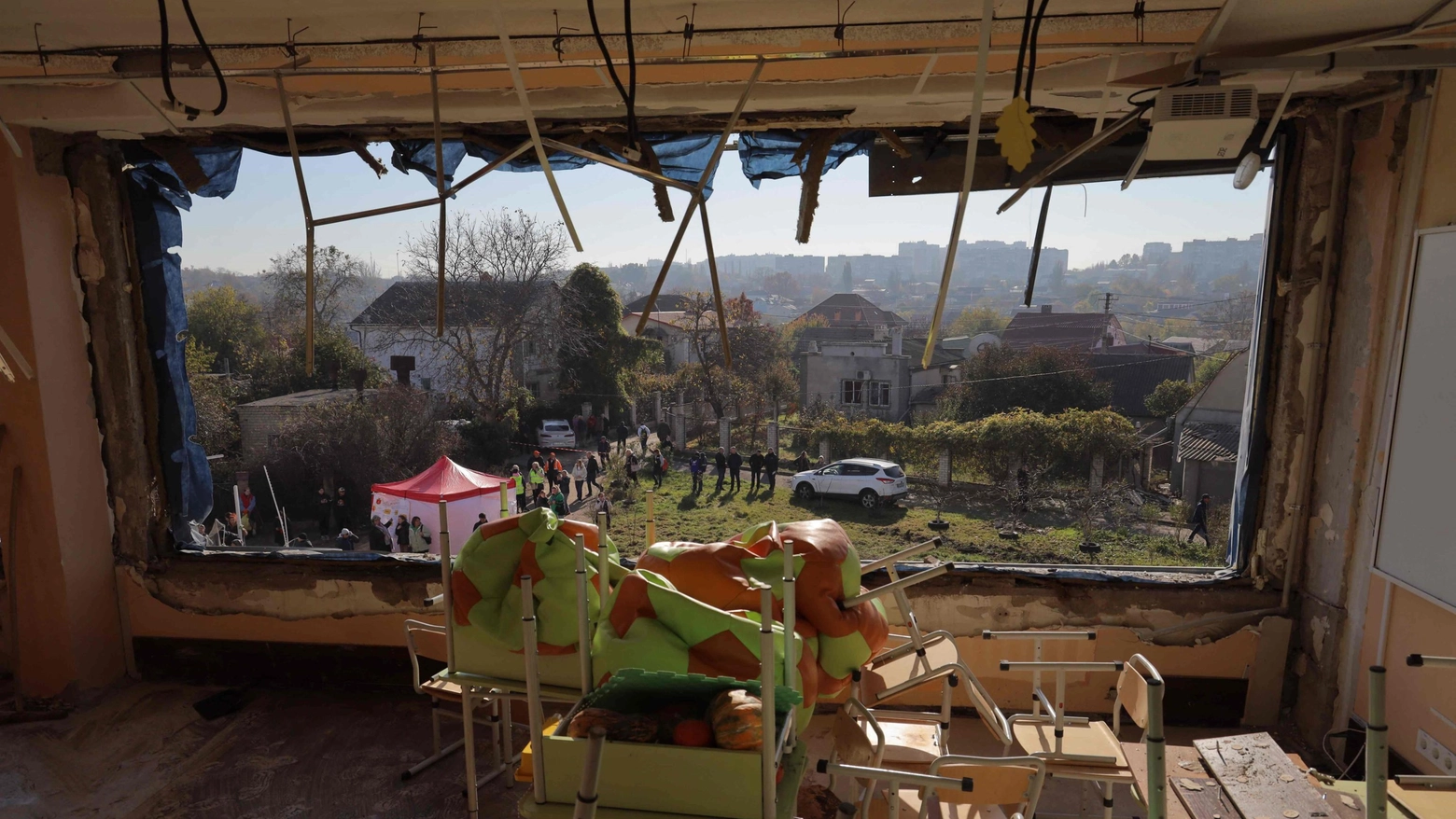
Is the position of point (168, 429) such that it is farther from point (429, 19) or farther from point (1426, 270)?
point (1426, 270)

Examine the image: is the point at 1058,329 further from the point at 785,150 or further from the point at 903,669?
the point at 903,669

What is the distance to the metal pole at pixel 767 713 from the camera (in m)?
1.22

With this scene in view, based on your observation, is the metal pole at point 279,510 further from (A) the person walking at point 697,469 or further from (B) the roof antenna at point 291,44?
(B) the roof antenna at point 291,44

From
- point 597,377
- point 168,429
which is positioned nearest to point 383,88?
point 597,377

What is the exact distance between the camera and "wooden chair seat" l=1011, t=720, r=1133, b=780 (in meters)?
2.17

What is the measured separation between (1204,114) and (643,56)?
159 cm

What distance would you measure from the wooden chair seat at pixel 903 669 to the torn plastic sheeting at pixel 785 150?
5.95 ft

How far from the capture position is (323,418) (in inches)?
161

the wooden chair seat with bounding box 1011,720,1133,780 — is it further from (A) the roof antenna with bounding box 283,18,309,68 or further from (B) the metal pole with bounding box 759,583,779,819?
(A) the roof antenna with bounding box 283,18,309,68

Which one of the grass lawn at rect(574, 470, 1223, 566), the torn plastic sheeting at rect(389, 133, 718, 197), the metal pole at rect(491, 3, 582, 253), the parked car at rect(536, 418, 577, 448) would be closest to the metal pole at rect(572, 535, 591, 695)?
the metal pole at rect(491, 3, 582, 253)

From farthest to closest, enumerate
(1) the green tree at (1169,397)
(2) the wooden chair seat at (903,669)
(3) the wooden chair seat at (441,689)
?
(1) the green tree at (1169,397), (3) the wooden chair seat at (441,689), (2) the wooden chair seat at (903,669)

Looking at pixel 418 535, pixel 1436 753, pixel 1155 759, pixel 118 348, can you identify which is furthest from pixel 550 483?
pixel 1436 753

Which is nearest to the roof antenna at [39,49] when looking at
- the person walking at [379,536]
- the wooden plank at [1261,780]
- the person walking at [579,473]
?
the person walking at [379,536]

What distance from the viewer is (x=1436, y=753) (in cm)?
269
